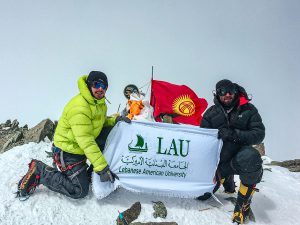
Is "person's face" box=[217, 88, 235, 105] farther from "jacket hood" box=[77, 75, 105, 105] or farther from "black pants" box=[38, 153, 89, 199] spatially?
"black pants" box=[38, 153, 89, 199]

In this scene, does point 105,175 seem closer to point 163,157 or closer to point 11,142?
point 163,157

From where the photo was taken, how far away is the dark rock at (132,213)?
4730mm

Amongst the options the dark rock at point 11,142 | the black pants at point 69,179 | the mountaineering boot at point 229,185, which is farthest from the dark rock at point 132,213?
the dark rock at point 11,142

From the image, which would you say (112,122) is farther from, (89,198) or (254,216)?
(254,216)

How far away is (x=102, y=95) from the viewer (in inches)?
196

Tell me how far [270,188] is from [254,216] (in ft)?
5.54

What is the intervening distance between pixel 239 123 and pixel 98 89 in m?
2.64

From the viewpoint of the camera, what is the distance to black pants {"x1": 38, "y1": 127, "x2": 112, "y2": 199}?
4773 mm

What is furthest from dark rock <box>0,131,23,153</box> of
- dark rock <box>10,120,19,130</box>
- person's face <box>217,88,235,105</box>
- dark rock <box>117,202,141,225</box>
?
person's face <box>217,88,235,105</box>

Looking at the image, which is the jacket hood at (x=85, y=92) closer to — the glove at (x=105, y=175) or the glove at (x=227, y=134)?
the glove at (x=105, y=175)

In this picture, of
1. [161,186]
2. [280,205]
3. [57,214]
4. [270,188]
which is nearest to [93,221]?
[57,214]

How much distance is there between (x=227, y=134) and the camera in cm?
530

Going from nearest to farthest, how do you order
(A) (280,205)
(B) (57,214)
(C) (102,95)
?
(B) (57,214)
(C) (102,95)
(A) (280,205)

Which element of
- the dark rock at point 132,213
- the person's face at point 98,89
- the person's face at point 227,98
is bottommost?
the dark rock at point 132,213
